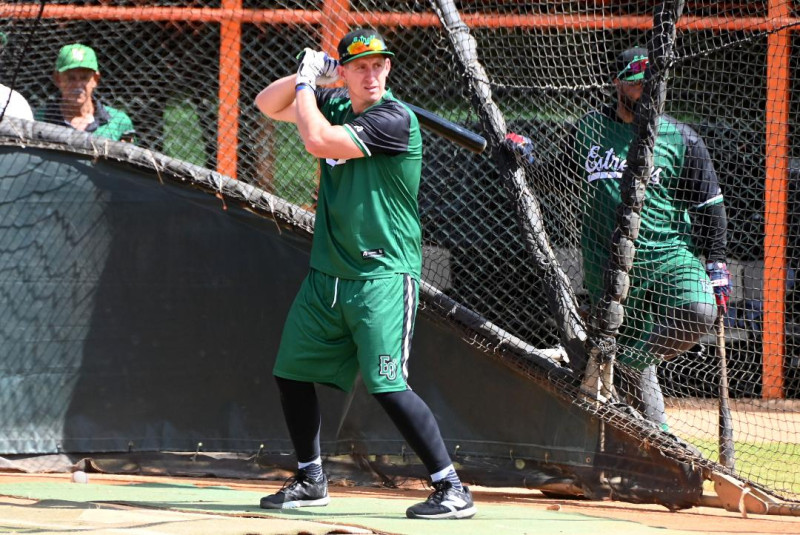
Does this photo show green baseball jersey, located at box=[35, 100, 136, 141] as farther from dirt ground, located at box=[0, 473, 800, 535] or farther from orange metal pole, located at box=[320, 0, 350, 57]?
dirt ground, located at box=[0, 473, 800, 535]

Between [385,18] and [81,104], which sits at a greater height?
[385,18]

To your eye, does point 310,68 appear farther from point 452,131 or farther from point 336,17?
point 336,17

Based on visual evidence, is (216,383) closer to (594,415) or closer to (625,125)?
(594,415)

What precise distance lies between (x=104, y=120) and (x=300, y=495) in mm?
3091

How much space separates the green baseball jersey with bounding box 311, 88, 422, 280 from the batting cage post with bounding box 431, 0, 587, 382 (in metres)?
1.07

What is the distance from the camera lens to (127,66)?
7.32 metres

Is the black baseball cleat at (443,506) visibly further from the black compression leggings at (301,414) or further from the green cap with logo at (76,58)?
the green cap with logo at (76,58)

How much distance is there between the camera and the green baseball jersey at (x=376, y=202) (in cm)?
460

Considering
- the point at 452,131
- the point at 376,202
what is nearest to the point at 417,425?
the point at 376,202

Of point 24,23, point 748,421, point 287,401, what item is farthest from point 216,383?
point 748,421

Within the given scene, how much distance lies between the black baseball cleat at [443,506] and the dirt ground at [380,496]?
49cm

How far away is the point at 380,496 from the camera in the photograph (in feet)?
18.2

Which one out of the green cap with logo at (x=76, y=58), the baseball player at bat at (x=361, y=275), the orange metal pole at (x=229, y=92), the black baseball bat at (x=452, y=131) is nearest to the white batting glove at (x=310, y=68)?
the baseball player at bat at (x=361, y=275)

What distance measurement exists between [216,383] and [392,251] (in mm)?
1934
